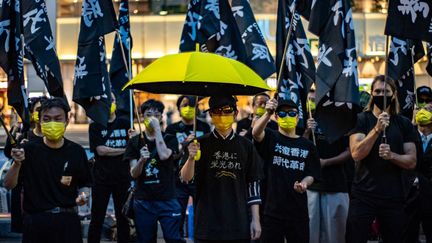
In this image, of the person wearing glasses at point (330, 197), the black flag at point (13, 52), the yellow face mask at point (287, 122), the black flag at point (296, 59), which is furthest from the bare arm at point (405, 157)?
the black flag at point (13, 52)

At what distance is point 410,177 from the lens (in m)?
8.21

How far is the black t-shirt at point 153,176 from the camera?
8531mm

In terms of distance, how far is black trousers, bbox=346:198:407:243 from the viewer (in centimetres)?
758

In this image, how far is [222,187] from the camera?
6605 mm

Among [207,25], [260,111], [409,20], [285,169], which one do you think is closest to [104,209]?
[260,111]

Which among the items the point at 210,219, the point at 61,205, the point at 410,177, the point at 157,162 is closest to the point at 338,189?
the point at 410,177

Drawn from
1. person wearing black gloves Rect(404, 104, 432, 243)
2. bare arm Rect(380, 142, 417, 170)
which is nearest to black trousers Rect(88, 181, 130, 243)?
person wearing black gloves Rect(404, 104, 432, 243)

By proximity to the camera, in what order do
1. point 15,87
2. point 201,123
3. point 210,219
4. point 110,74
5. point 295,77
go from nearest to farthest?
point 210,219 < point 15,87 < point 295,77 < point 110,74 < point 201,123

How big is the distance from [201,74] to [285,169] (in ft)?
6.26

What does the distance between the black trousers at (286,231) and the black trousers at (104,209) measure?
8.82ft

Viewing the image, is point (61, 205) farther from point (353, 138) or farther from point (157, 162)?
point (353, 138)

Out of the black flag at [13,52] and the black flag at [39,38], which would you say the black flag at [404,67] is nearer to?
the black flag at [39,38]

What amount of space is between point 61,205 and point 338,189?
139 inches

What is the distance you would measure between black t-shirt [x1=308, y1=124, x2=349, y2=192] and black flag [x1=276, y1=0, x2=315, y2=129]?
0.38 meters
